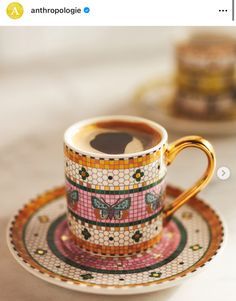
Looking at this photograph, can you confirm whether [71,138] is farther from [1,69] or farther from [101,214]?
[1,69]

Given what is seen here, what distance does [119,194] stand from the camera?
1.53 ft

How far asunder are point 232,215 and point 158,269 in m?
0.14

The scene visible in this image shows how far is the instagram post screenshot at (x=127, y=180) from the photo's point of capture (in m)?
0.46

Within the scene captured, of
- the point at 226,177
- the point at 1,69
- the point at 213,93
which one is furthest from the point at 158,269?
the point at 1,69

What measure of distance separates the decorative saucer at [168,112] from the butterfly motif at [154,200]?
269mm
